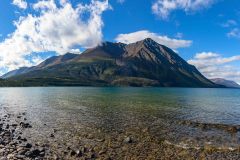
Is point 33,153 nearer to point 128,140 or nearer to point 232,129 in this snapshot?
point 128,140

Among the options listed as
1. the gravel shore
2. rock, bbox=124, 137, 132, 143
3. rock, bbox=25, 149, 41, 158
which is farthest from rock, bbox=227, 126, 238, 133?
rock, bbox=25, 149, 41, 158

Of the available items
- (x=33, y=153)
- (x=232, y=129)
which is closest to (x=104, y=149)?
(x=33, y=153)

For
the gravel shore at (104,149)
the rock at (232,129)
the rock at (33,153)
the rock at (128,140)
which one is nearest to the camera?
the rock at (33,153)

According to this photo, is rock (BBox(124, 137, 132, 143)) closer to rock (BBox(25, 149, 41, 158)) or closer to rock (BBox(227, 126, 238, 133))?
rock (BBox(25, 149, 41, 158))

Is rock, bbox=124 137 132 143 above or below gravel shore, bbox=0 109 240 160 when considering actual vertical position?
above

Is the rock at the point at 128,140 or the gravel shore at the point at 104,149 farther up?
the rock at the point at 128,140

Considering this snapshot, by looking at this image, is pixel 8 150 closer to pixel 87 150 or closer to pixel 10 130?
pixel 87 150

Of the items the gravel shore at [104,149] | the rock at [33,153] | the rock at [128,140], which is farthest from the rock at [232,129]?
the rock at [33,153]

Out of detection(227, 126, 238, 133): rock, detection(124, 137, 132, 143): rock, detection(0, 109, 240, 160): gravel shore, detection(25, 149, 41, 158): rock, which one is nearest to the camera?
detection(25, 149, 41, 158): rock

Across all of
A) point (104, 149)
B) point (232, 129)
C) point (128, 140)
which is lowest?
point (104, 149)

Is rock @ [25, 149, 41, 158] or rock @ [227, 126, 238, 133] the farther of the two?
rock @ [227, 126, 238, 133]

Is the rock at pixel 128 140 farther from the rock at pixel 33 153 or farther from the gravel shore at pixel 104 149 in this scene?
the rock at pixel 33 153

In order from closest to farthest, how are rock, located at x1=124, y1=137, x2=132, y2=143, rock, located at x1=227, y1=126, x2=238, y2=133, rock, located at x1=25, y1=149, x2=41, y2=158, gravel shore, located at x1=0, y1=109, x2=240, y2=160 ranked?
1. rock, located at x1=25, y1=149, x2=41, y2=158
2. gravel shore, located at x1=0, y1=109, x2=240, y2=160
3. rock, located at x1=124, y1=137, x2=132, y2=143
4. rock, located at x1=227, y1=126, x2=238, y2=133

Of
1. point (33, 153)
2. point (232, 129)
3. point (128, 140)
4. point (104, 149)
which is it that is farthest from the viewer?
point (232, 129)
